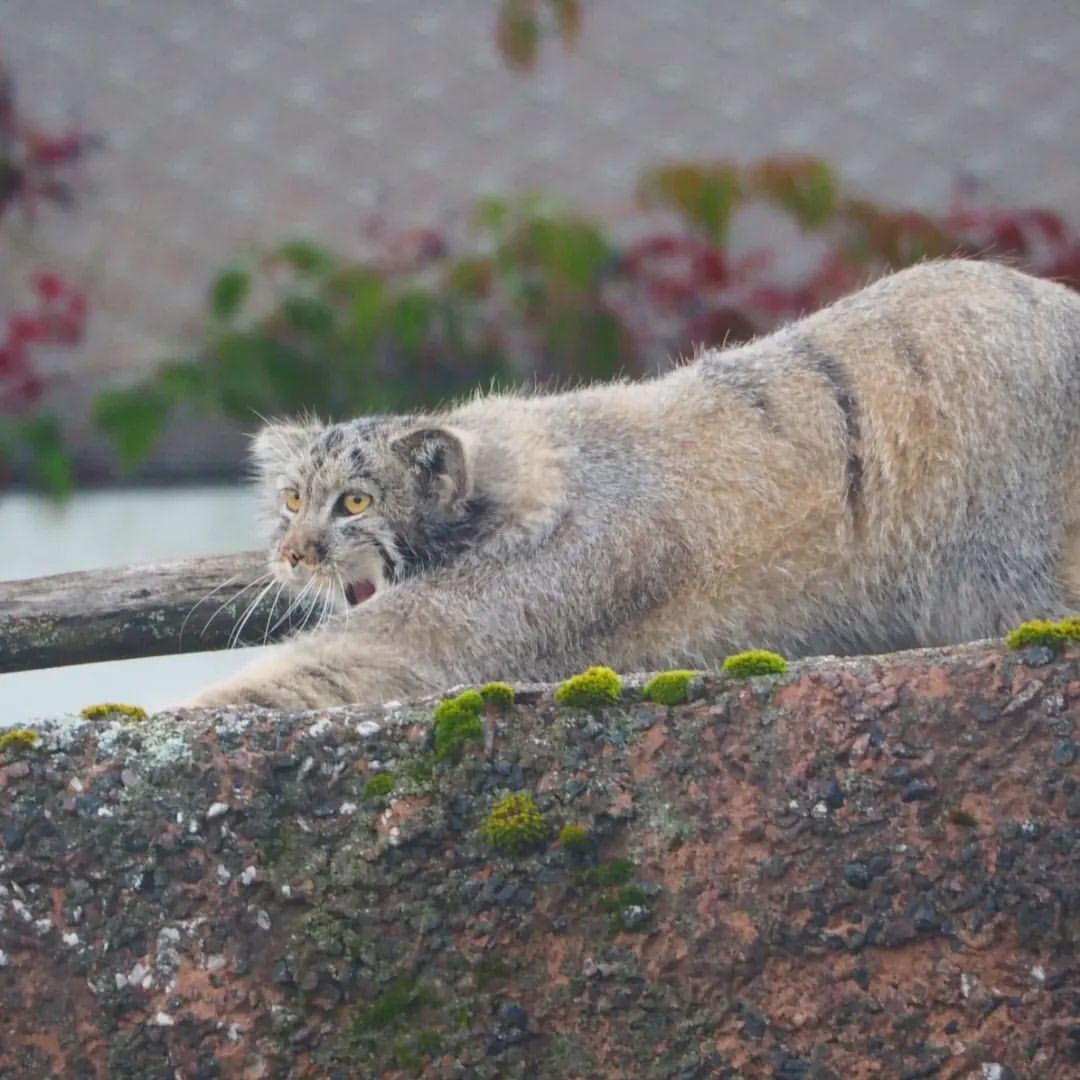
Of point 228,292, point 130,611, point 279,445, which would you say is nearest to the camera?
point 279,445

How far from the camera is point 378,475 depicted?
12.7ft

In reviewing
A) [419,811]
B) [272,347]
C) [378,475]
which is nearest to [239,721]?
[419,811]

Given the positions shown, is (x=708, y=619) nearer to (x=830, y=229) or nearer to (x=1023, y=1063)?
(x=1023, y=1063)

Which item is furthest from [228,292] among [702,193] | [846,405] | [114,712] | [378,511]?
[114,712]

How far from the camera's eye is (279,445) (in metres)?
4.15

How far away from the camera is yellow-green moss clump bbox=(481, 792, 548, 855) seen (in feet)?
9.18

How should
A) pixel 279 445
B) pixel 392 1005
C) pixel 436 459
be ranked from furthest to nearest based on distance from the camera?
pixel 279 445
pixel 436 459
pixel 392 1005

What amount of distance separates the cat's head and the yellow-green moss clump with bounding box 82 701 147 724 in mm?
824

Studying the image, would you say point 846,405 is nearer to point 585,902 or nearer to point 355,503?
point 355,503

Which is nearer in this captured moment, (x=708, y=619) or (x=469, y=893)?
(x=469, y=893)

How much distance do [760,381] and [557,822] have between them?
1555mm

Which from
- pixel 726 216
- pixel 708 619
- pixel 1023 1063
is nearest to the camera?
pixel 1023 1063

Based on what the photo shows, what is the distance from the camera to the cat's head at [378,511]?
3855mm

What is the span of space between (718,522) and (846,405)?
1.22 feet
